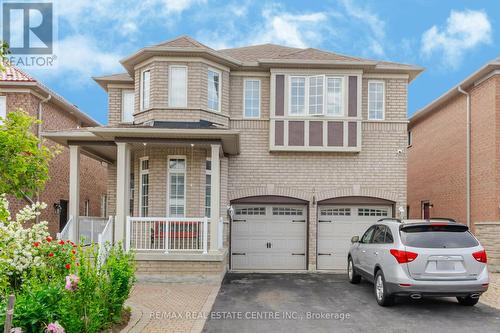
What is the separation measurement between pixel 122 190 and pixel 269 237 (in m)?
5.04

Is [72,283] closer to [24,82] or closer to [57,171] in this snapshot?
[24,82]

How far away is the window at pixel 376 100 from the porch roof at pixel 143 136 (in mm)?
4736

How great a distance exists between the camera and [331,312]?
8562 mm

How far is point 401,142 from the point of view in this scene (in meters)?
14.8

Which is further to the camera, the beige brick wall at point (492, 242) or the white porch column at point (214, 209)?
the beige brick wall at point (492, 242)

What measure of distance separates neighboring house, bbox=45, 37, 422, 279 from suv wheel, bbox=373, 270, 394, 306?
208 inches

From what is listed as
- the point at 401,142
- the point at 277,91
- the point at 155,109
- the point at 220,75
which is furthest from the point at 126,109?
the point at 401,142

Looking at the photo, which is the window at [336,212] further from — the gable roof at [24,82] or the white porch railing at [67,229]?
the gable roof at [24,82]

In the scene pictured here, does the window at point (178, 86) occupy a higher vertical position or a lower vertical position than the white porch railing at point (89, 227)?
higher

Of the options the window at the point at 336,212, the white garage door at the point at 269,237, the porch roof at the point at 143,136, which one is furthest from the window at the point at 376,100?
the porch roof at the point at 143,136

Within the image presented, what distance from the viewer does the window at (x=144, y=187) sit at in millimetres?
13742

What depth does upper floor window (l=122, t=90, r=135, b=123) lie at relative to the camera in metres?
15.9

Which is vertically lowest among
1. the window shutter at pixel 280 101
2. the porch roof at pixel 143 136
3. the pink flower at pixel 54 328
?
the pink flower at pixel 54 328

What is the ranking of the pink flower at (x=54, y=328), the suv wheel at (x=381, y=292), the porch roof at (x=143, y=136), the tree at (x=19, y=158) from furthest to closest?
the porch roof at (x=143, y=136) → the suv wheel at (x=381, y=292) → the tree at (x=19, y=158) → the pink flower at (x=54, y=328)
